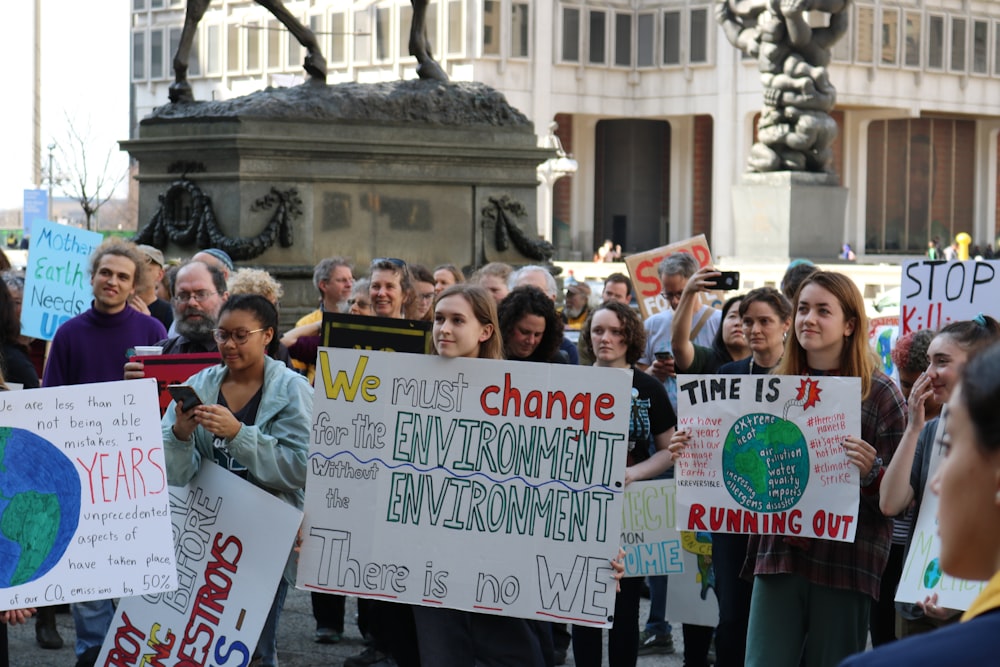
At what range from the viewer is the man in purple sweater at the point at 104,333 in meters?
7.33

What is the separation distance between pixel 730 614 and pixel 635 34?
182ft

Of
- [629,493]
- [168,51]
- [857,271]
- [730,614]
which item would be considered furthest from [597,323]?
[168,51]

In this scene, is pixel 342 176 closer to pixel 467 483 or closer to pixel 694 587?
pixel 694 587

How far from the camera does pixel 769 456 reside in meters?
5.62

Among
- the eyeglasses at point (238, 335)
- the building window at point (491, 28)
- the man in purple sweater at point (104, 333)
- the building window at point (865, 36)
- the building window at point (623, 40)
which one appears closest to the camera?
the eyeglasses at point (238, 335)

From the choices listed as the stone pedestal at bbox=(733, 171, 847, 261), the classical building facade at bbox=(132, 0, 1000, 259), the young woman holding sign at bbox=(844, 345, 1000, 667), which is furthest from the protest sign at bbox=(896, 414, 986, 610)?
the classical building facade at bbox=(132, 0, 1000, 259)

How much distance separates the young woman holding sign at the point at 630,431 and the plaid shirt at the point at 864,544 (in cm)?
94

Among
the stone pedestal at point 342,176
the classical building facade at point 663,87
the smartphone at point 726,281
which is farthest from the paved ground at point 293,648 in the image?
the classical building facade at point 663,87

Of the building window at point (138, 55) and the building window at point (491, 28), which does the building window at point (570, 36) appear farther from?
the building window at point (138, 55)

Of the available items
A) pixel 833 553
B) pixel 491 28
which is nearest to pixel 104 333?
pixel 833 553

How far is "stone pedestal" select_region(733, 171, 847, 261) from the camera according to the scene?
21.3 meters

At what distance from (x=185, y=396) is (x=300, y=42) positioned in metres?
7.37

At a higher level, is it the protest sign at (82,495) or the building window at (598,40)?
the building window at (598,40)

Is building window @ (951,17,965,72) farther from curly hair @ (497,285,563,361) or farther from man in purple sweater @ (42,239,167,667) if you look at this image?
curly hair @ (497,285,563,361)
